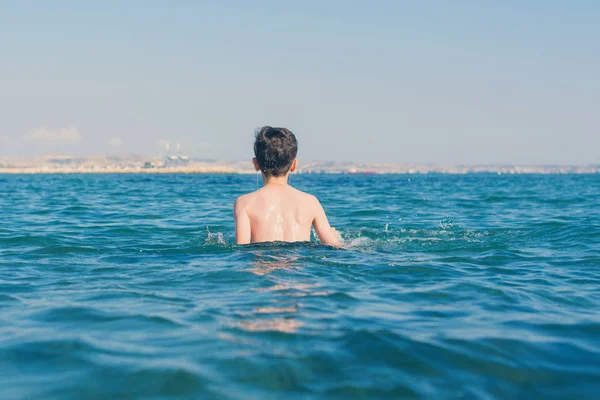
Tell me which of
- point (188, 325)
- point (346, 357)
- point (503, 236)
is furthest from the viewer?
point (503, 236)

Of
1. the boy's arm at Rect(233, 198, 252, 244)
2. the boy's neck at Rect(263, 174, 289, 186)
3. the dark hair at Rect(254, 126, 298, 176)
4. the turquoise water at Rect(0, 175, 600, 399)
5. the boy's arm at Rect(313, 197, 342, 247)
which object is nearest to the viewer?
the turquoise water at Rect(0, 175, 600, 399)

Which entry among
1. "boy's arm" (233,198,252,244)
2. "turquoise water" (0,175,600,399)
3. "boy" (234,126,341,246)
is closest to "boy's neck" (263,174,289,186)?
"boy" (234,126,341,246)

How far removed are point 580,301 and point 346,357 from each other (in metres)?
2.78

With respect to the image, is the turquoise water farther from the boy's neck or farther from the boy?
the boy's neck

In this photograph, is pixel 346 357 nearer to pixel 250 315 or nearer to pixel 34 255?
pixel 250 315

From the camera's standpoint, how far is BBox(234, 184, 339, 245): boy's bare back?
22.3 feet

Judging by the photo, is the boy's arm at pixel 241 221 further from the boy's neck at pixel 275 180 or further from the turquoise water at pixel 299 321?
the boy's neck at pixel 275 180

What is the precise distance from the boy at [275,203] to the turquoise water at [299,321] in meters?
0.20

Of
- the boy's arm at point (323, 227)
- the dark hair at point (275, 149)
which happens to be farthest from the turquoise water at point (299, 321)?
the dark hair at point (275, 149)

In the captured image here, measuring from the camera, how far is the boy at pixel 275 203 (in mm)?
6668

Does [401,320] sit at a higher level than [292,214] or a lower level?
lower

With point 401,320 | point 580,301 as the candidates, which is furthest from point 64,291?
point 580,301

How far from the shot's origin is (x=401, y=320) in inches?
171

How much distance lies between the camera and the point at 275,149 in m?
6.61
